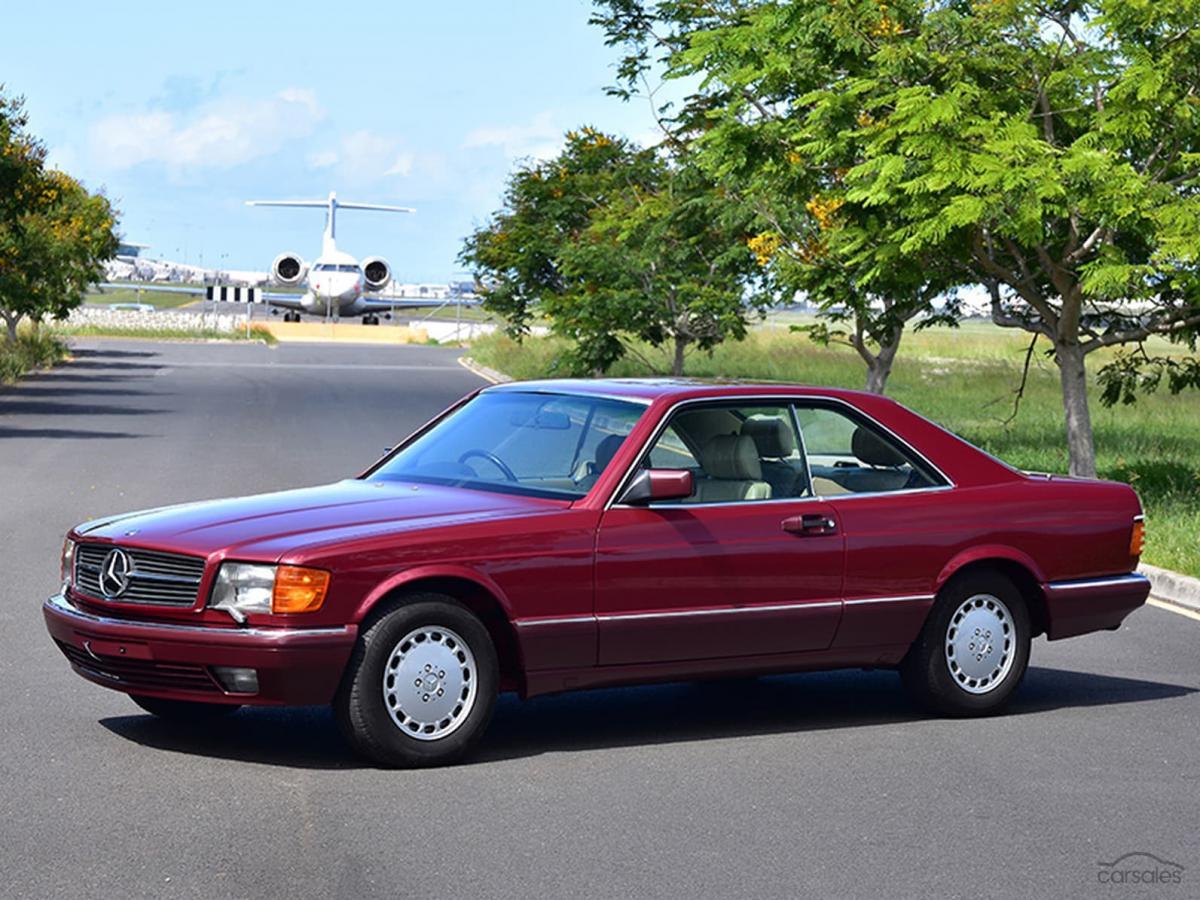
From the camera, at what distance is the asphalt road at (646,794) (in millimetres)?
6332

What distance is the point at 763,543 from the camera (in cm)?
859

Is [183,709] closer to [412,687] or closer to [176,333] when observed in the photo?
[412,687]

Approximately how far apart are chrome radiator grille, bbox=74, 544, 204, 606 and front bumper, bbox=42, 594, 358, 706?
0.32 ft

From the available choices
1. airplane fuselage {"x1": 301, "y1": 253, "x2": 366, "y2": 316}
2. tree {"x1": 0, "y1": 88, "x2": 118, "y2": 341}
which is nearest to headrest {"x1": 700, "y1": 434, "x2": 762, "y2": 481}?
tree {"x1": 0, "y1": 88, "x2": 118, "y2": 341}

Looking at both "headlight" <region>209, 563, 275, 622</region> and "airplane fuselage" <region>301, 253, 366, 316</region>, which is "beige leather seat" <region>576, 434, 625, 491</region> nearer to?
"headlight" <region>209, 563, 275, 622</region>

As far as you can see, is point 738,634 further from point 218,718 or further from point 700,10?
point 700,10

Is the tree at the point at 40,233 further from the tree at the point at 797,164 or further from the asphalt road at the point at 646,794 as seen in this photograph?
the asphalt road at the point at 646,794

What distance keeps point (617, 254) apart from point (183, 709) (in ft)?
100

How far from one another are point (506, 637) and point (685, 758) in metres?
0.88

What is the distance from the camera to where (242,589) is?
759 centimetres

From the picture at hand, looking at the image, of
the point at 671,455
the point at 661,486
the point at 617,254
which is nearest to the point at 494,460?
the point at 671,455

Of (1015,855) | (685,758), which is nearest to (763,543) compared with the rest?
(685,758)

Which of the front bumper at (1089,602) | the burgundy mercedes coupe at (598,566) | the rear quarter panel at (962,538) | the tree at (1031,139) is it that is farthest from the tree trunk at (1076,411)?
the burgundy mercedes coupe at (598,566)

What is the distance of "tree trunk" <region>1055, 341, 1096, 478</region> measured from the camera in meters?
20.2
